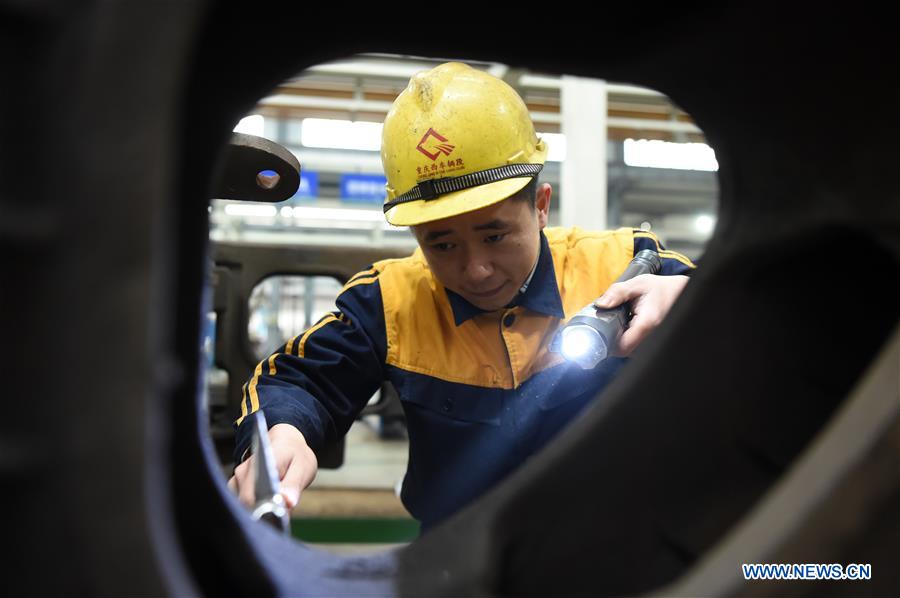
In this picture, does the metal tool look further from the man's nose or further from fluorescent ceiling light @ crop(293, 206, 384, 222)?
fluorescent ceiling light @ crop(293, 206, 384, 222)

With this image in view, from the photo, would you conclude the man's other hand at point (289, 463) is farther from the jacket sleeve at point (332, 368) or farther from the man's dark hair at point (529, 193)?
the man's dark hair at point (529, 193)

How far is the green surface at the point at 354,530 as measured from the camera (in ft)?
8.43

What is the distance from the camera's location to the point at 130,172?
24cm

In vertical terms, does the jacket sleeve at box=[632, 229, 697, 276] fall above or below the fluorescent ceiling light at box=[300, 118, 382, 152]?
below

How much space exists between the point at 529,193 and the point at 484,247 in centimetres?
17

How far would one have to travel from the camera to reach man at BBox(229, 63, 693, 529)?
1.22 m

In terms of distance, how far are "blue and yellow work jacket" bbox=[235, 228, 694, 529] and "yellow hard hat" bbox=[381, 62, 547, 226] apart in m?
0.26

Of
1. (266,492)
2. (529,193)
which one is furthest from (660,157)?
(266,492)

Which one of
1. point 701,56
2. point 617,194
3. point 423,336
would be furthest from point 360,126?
point 701,56

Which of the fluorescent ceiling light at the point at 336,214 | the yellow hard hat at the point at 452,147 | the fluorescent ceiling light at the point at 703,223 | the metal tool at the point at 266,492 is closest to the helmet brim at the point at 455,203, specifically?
the yellow hard hat at the point at 452,147

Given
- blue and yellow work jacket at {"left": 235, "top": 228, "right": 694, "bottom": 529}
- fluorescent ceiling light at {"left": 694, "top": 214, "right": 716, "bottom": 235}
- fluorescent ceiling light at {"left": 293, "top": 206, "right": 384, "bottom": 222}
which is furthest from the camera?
fluorescent ceiling light at {"left": 694, "top": 214, "right": 716, "bottom": 235}

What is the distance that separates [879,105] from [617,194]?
616 centimetres

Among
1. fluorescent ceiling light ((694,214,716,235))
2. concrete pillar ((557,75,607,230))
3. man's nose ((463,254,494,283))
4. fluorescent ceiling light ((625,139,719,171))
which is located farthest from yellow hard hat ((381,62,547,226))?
fluorescent ceiling light ((694,214,716,235))

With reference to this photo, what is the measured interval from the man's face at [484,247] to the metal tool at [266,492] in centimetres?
58
